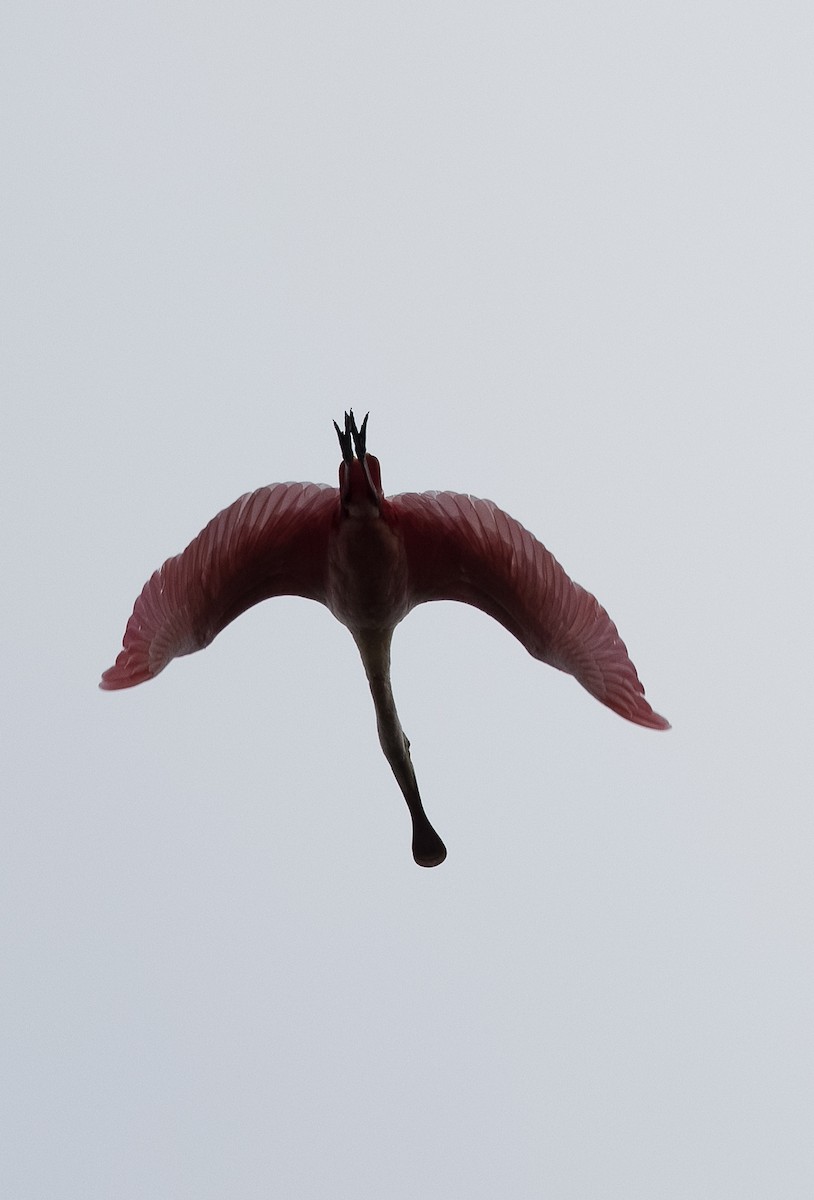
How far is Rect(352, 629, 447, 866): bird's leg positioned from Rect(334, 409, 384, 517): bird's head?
688mm

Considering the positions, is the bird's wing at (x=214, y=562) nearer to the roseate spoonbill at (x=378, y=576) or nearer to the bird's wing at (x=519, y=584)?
the roseate spoonbill at (x=378, y=576)

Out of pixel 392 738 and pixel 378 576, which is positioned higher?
pixel 378 576

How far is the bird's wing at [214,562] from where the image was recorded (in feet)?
16.9

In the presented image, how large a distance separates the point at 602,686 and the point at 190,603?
5.25 feet

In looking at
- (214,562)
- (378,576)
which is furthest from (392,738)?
(214,562)

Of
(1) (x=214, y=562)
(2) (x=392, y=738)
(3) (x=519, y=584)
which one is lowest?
(2) (x=392, y=738)

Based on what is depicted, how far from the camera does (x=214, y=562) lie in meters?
5.23

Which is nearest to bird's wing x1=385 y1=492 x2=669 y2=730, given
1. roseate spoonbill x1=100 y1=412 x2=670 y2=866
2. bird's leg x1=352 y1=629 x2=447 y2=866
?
roseate spoonbill x1=100 y1=412 x2=670 y2=866

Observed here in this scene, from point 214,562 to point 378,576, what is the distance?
0.63 meters

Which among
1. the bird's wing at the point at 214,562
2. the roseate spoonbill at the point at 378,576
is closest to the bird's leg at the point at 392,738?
the roseate spoonbill at the point at 378,576

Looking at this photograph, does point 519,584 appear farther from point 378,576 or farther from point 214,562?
point 214,562

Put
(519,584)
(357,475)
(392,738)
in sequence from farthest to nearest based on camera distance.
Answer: (392,738) < (519,584) < (357,475)

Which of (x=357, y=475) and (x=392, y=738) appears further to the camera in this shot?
(x=392, y=738)

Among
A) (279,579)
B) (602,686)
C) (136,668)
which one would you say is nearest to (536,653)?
(602,686)
